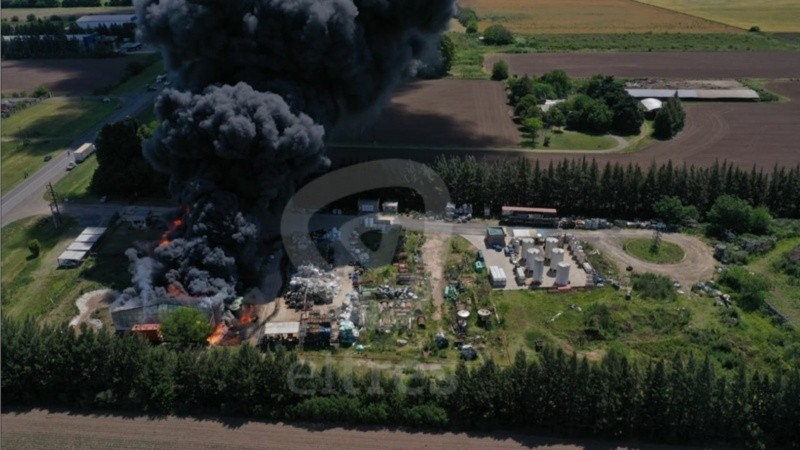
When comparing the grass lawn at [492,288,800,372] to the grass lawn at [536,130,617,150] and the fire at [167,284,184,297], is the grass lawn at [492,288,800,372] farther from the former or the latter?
the grass lawn at [536,130,617,150]

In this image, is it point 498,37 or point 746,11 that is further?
point 746,11

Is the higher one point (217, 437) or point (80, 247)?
point (80, 247)

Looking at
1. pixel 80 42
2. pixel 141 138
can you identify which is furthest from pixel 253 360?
pixel 80 42

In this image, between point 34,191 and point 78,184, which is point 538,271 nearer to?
point 78,184

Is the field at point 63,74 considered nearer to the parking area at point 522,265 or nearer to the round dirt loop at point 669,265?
the parking area at point 522,265

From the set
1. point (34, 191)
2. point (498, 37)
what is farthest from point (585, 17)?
point (34, 191)

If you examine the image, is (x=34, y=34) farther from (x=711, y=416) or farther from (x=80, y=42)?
(x=711, y=416)
